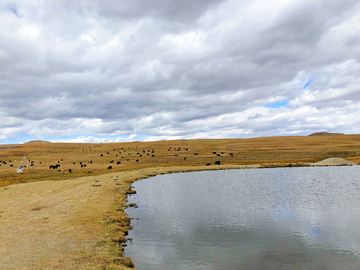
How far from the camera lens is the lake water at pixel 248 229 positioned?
1580cm

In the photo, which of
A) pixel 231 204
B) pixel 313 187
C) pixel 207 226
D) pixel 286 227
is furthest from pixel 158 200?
pixel 313 187

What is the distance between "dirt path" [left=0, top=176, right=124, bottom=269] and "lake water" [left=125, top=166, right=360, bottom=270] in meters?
3.24

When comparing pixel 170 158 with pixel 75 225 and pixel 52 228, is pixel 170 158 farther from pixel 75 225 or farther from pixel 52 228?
pixel 52 228

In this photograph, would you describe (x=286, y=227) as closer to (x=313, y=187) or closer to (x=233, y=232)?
(x=233, y=232)

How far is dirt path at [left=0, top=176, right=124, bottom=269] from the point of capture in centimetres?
1490

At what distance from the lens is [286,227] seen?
70.5 ft

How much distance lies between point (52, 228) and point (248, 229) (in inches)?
647

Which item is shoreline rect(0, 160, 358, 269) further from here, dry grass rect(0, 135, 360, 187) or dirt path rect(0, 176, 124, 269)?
dry grass rect(0, 135, 360, 187)

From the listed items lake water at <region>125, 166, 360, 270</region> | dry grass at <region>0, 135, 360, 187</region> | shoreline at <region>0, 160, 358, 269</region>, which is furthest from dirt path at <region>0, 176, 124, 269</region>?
dry grass at <region>0, 135, 360, 187</region>

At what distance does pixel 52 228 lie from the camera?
21031 millimetres

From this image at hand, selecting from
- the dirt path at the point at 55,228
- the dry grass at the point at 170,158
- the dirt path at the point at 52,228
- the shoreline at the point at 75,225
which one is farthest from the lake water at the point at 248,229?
the dry grass at the point at 170,158

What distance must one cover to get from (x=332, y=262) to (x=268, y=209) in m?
12.1

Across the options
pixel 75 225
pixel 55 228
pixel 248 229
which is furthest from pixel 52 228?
pixel 248 229

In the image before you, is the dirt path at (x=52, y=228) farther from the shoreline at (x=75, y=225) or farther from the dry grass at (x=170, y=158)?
the dry grass at (x=170, y=158)
